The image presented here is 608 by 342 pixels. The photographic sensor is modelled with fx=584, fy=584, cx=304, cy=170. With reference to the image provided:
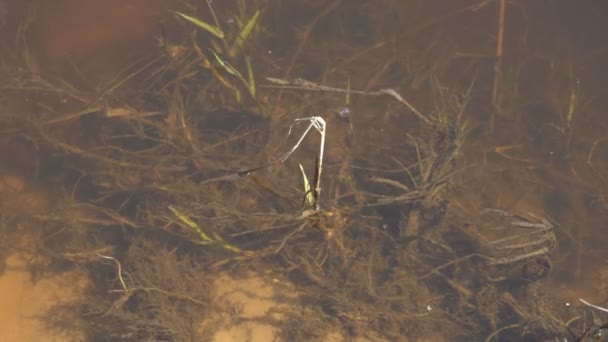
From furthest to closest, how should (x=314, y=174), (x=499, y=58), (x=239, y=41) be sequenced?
(x=499, y=58), (x=239, y=41), (x=314, y=174)

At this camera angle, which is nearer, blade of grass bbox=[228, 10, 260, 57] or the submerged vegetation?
the submerged vegetation

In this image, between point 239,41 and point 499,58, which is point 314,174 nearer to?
point 239,41

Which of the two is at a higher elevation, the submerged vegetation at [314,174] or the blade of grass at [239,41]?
the blade of grass at [239,41]

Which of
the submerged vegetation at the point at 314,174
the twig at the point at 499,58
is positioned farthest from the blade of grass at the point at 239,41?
the twig at the point at 499,58

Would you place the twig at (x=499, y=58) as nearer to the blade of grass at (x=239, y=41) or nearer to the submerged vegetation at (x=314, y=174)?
the submerged vegetation at (x=314, y=174)

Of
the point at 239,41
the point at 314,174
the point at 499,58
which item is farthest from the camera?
the point at 499,58

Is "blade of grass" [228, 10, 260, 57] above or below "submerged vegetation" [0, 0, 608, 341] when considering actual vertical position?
above

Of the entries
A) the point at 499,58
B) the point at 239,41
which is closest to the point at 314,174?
the point at 239,41

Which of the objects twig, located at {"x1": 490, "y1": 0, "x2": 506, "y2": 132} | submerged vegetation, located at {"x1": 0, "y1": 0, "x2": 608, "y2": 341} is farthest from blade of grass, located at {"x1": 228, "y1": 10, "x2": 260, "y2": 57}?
twig, located at {"x1": 490, "y1": 0, "x2": 506, "y2": 132}

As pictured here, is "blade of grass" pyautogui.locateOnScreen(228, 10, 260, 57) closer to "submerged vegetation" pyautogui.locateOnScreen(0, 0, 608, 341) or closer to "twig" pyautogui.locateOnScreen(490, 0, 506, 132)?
"submerged vegetation" pyautogui.locateOnScreen(0, 0, 608, 341)
